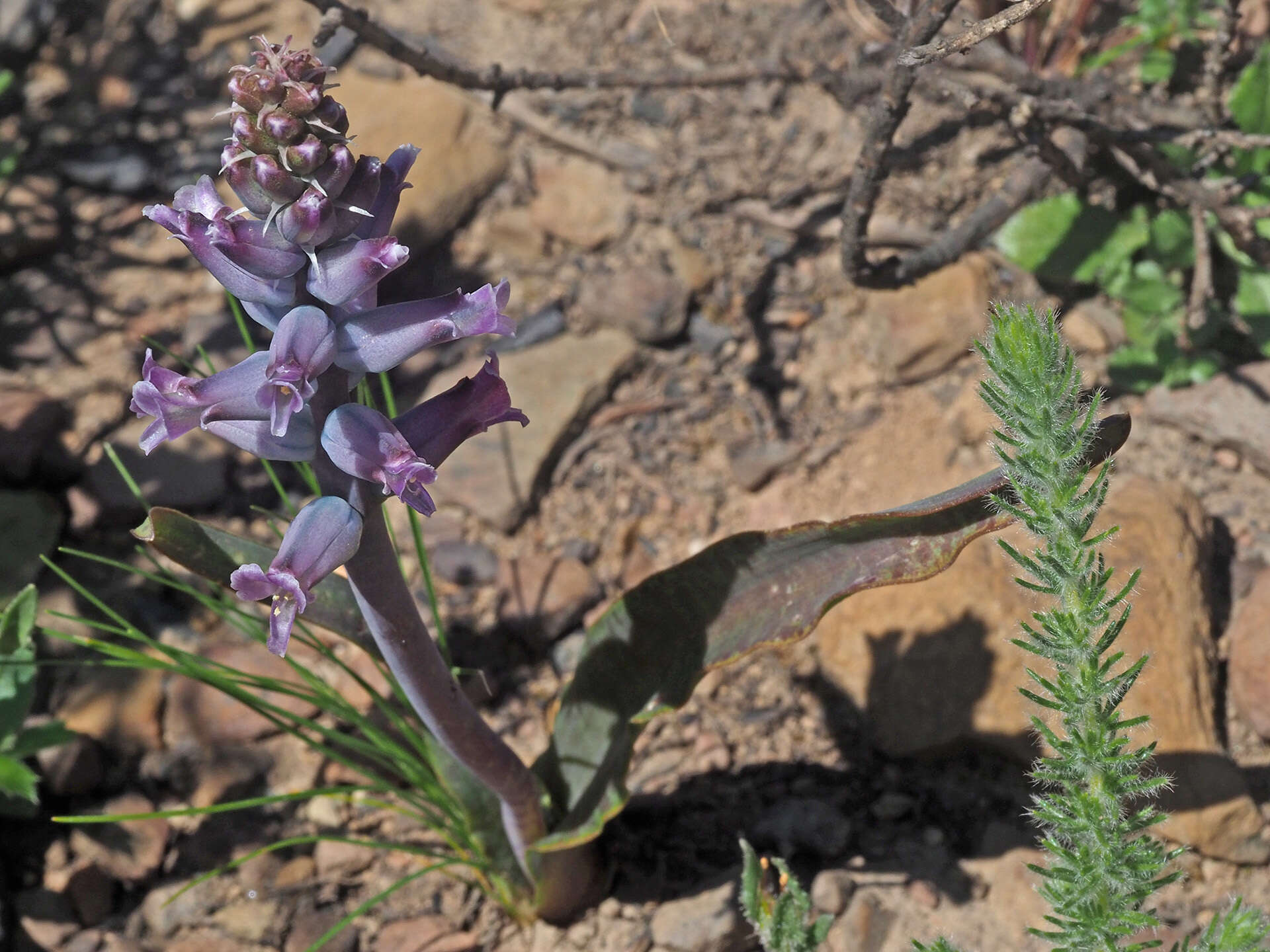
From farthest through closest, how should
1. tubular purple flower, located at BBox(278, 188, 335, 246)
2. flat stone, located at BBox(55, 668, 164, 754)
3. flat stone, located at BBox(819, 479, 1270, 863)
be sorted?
flat stone, located at BBox(55, 668, 164, 754) → flat stone, located at BBox(819, 479, 1270, 863) → tubular purple flower, located at BBox(278, 188, 335, 246)

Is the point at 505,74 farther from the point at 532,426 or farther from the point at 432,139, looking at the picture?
the point at 532,426

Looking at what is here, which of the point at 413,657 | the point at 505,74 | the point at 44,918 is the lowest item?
the point at 44,918

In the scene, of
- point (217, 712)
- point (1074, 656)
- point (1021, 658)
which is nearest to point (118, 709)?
point (217, 712)

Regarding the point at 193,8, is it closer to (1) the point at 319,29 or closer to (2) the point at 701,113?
(2) the point at 701,113

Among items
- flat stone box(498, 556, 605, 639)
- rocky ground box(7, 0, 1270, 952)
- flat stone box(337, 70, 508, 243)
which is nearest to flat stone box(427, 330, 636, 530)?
rocky ground box(7, 0, 1270, 952)

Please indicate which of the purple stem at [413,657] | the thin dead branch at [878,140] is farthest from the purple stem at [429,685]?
the thin dead branch at [878,140]

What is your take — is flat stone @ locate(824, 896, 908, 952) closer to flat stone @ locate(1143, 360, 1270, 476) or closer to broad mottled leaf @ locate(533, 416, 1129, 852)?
broad mottled leaf @ locate(533, 416, 1129, 852)

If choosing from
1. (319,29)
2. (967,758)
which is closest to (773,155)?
(319,29)
